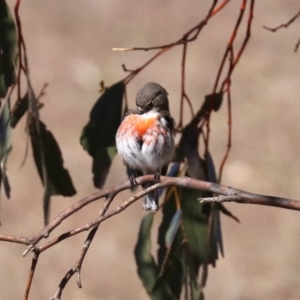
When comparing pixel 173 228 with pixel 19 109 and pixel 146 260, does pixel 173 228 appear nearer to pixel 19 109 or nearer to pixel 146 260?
pixel 146 260

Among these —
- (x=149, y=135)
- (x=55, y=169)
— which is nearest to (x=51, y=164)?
(x=55, y=169)

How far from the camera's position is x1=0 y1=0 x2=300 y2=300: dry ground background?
14.5ft

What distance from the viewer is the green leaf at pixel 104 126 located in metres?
2.32

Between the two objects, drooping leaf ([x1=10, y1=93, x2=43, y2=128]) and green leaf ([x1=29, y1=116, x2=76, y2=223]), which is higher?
drooping leaf ([x1=10, y1=93, x2=43, y2=128])

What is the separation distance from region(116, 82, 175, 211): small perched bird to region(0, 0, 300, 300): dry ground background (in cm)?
212

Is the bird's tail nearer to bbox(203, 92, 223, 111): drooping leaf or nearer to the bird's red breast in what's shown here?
the bird's red breast

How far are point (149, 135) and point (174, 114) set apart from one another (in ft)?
10.9

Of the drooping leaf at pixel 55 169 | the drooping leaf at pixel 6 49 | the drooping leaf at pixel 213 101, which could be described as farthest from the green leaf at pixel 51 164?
the drooping leaf at pixel 213 101

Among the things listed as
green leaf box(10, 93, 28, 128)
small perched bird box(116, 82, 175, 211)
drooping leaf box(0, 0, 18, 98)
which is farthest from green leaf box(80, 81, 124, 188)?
drooping leaf box(0, 0, 18, 98)

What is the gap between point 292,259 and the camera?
443cm

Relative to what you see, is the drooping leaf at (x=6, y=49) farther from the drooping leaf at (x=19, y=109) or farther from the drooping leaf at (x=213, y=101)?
the drooping leaf at (x=213, y=101)

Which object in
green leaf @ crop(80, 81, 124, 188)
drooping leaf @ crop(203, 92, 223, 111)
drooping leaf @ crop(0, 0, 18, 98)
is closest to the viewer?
drooping leaf @ crop(0, 0, 18, 98)

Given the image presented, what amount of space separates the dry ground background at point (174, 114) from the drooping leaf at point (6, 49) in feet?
7.68

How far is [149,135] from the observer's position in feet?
7.48
